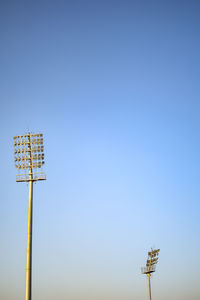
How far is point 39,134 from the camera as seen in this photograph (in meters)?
31.9

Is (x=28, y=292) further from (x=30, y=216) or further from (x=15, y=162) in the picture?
(x=15, y=162)

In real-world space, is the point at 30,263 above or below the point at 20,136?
below

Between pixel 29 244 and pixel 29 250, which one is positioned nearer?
pixel 29 250

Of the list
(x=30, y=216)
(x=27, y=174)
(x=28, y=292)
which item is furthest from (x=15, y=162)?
(x=28, y=292)

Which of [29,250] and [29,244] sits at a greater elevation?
[29,244]

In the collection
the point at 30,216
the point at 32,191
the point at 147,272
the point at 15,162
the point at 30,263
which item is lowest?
the point at 147,272

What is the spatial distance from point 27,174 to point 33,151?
6.88 ft

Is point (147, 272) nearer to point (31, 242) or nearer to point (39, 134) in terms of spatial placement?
point (31, 242)

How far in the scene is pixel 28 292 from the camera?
27.6 meters

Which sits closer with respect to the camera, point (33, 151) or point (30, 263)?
point (30, 263)

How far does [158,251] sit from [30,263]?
20.9m

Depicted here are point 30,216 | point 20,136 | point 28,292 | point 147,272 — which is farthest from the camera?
point 147,272

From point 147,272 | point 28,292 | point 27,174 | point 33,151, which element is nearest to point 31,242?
point 28,292

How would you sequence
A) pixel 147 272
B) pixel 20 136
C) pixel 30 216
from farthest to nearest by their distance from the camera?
pixel 147 272
pixel 20 136
pixel 30 216
